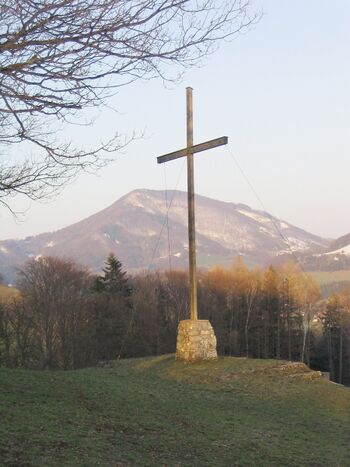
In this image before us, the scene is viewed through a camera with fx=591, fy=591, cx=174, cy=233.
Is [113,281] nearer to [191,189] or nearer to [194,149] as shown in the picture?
[191,189]

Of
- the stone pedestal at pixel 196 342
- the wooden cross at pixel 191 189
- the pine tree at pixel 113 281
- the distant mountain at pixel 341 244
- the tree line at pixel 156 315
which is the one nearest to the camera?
the stone pedestal at pixel 196 342

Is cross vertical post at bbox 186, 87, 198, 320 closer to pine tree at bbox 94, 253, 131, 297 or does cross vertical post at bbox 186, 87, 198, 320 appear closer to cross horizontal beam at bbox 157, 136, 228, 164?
cross horizontal beam at bbox 157, 136, 228, 164

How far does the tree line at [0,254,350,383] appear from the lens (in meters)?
Result: 40.4

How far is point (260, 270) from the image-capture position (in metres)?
58.6

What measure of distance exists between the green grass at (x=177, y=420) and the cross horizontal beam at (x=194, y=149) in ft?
18.5

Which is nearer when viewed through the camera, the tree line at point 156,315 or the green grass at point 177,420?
the green grass at point 177,420

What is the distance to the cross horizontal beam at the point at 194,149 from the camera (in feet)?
48.6

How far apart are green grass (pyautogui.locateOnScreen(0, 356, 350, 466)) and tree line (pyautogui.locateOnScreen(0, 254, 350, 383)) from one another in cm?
2721

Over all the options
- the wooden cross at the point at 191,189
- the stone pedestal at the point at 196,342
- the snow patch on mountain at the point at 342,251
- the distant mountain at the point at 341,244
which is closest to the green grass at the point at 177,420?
the stone pedestal at the point at 196,342

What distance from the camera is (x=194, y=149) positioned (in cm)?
1585

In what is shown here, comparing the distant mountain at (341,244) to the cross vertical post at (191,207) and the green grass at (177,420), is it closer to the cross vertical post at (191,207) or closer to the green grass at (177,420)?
the cross vertical post at (191,207)

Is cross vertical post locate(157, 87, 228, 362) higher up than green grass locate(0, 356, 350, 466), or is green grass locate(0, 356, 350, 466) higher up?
cross vertical post locate(157, 87, 228, 362)

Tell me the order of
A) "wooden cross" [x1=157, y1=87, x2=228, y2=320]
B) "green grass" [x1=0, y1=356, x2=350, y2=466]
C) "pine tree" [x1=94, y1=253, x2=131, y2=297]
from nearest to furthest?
"green grass" [x1=0, y1=356, x2=350, y2=466] → "wooden cross" [x1=157, y1=87, x2=228, y2=320] → "pine tree" [x1=94, y1=253, x2=131, y2=297]

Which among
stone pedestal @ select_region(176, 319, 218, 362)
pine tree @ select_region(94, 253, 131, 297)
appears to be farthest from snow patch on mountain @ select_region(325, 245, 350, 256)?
stone pedestal @ select_region(176, 319, 218, 362)
